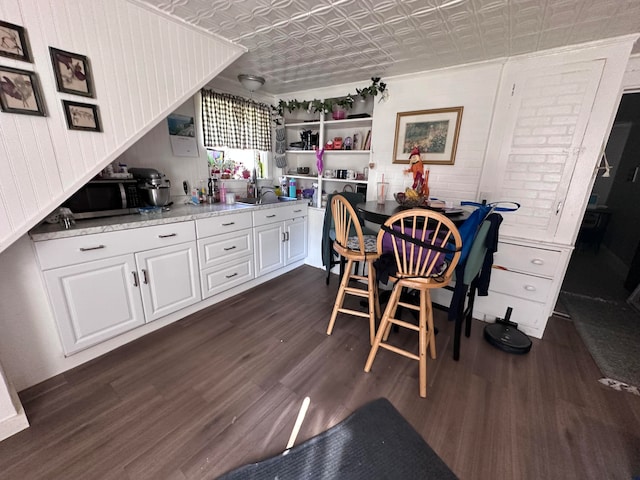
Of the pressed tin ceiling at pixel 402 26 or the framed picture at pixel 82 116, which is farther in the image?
the pressed tin ceiling at pixel 402 26

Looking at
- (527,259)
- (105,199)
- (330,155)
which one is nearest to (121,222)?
(105,199)

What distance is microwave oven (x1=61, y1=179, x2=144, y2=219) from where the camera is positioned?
5.60ft

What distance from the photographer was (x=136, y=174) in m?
2.13

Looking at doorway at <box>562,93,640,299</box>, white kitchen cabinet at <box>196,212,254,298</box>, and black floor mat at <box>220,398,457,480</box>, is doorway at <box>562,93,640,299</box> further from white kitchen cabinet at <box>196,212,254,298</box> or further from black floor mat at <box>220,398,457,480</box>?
white kitchen cabinet at <box>196,212,254,298</box>

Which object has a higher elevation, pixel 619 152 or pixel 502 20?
pixel 502 20

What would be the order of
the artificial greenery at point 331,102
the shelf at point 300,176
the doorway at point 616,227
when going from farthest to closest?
1. the shelf at point 300,176
2. the doorway at point 616,227
3. the artificial greenery at point 331,102

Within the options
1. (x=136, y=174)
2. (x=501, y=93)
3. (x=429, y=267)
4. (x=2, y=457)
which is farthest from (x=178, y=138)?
(x=501, y=93)

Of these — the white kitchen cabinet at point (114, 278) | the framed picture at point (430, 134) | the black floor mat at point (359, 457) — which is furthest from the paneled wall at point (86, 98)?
the framed picture at point (430, 134)

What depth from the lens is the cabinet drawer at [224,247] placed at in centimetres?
227

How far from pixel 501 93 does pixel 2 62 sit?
123 inches

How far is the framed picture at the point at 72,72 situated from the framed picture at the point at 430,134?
2.42m

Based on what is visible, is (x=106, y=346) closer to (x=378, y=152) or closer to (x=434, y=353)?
(x=434, y=353)

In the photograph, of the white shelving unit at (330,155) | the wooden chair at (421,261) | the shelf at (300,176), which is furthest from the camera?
the shelf at (300,176)

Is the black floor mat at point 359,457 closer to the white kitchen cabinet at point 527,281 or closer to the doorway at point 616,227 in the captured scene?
the white kitchen cabinet at point 527,281
